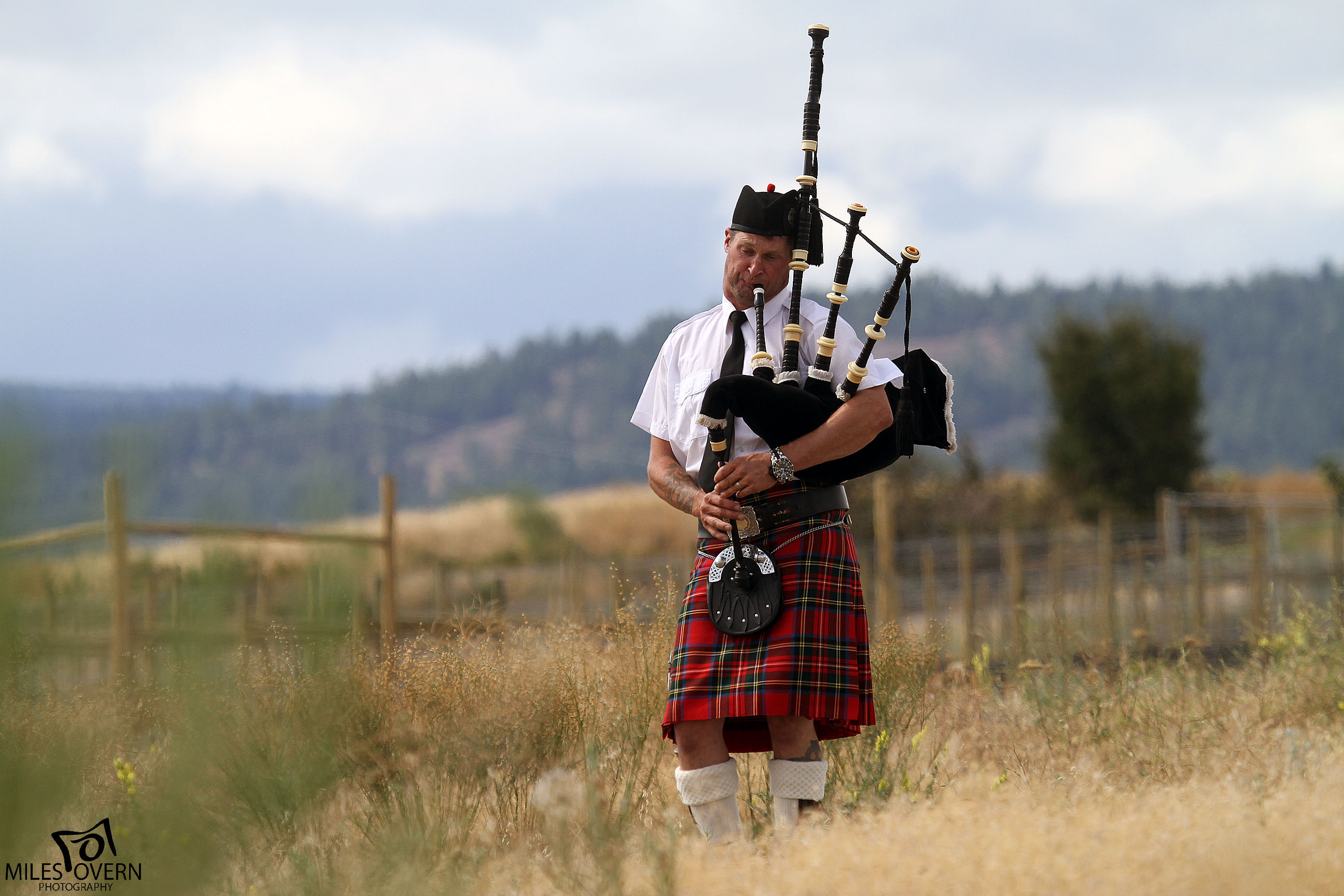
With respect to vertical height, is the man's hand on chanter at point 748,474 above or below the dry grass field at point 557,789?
above

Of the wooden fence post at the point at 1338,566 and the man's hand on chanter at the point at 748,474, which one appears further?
the wooden fence post at the point at 1338,566

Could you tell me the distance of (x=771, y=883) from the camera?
2.36 metres

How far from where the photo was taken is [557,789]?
2.58 m

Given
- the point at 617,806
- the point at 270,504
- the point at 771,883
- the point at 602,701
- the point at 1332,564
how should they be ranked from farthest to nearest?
the point at 1332,564, the point at 602,701, the point at 617,806, the point at 771,883, the point at 270,504

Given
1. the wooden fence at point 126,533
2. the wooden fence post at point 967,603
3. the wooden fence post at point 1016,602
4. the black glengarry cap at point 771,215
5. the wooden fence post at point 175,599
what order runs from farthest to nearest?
the wooden fence post at point 967,603 → the wooden fence post at point 1016,602 → the black glengarry cap at point 771,215 → the wooden fence post at point 175,599 → the wooden fence at point 126,533

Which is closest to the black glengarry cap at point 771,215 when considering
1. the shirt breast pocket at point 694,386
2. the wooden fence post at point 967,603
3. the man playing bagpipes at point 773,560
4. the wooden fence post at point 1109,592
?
the man playing bagpipes at point 773,560

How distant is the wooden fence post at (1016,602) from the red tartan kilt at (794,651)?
273 centimetres

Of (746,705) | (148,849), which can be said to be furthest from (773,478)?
(148,849)

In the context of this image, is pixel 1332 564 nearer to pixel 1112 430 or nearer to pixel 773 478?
pixel 773 478

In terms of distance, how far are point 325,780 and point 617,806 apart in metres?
1.01

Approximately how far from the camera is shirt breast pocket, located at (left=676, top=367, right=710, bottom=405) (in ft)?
11.1

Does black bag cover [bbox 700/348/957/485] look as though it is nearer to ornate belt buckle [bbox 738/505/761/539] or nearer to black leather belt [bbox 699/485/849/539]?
black leather belt [bbox 699/485/849/539]

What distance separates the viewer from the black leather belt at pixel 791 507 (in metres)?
3.29

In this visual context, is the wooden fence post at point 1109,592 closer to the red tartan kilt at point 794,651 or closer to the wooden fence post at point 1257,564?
the wooden fence post at point 1257,564
